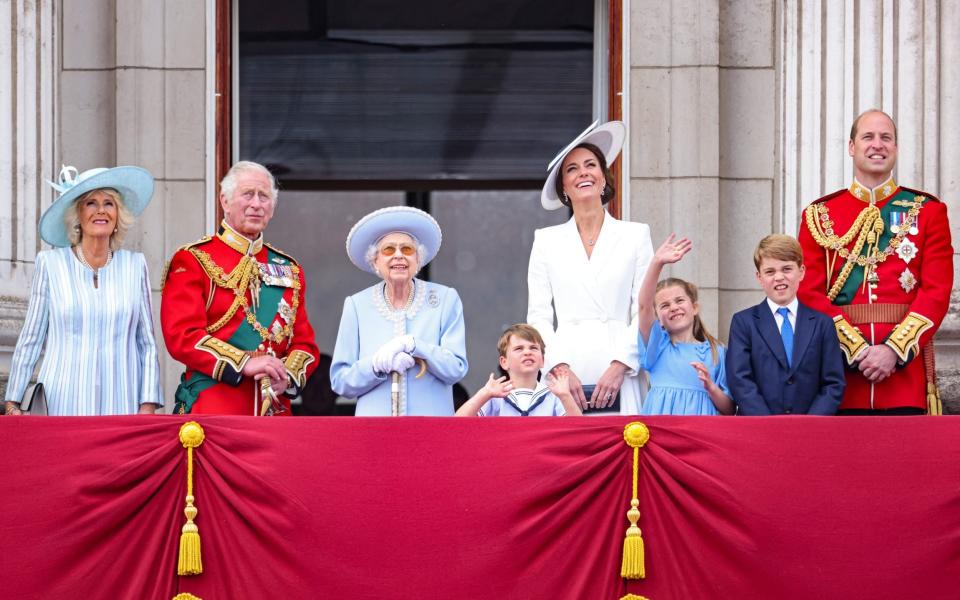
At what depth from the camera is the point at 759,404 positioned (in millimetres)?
6352

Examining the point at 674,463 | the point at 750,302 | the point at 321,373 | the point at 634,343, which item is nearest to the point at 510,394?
the point at 634,343

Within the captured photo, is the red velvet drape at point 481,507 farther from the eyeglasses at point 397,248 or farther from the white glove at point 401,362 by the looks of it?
the eyeglasses at point 397,248

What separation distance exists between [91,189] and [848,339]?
3242 mm

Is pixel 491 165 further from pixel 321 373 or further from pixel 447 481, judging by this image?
pixel 447 481

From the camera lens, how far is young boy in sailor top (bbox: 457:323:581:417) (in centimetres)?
644

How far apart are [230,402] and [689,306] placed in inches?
77.0

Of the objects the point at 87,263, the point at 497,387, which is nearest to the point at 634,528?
the point at 497,387

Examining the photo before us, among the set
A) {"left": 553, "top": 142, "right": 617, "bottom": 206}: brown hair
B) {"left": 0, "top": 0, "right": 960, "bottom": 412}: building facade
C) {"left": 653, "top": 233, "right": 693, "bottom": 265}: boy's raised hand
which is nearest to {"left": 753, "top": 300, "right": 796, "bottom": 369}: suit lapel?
{"left": 653, "top": 233, "right": 693, "bottom": 265}: boy's raised hand

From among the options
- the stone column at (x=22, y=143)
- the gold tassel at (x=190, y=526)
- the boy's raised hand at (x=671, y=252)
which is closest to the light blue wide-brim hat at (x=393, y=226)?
the boy's raised hand at (x=671, y=252)

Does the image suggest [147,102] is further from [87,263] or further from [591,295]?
[591,295]

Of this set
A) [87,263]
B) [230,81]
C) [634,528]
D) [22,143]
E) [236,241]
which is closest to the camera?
[634,528]

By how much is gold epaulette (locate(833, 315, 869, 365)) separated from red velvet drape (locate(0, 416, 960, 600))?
748 millimetres

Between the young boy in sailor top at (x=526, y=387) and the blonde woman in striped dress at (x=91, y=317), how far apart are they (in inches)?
56.9

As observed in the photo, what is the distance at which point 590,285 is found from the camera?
6.93 meters
